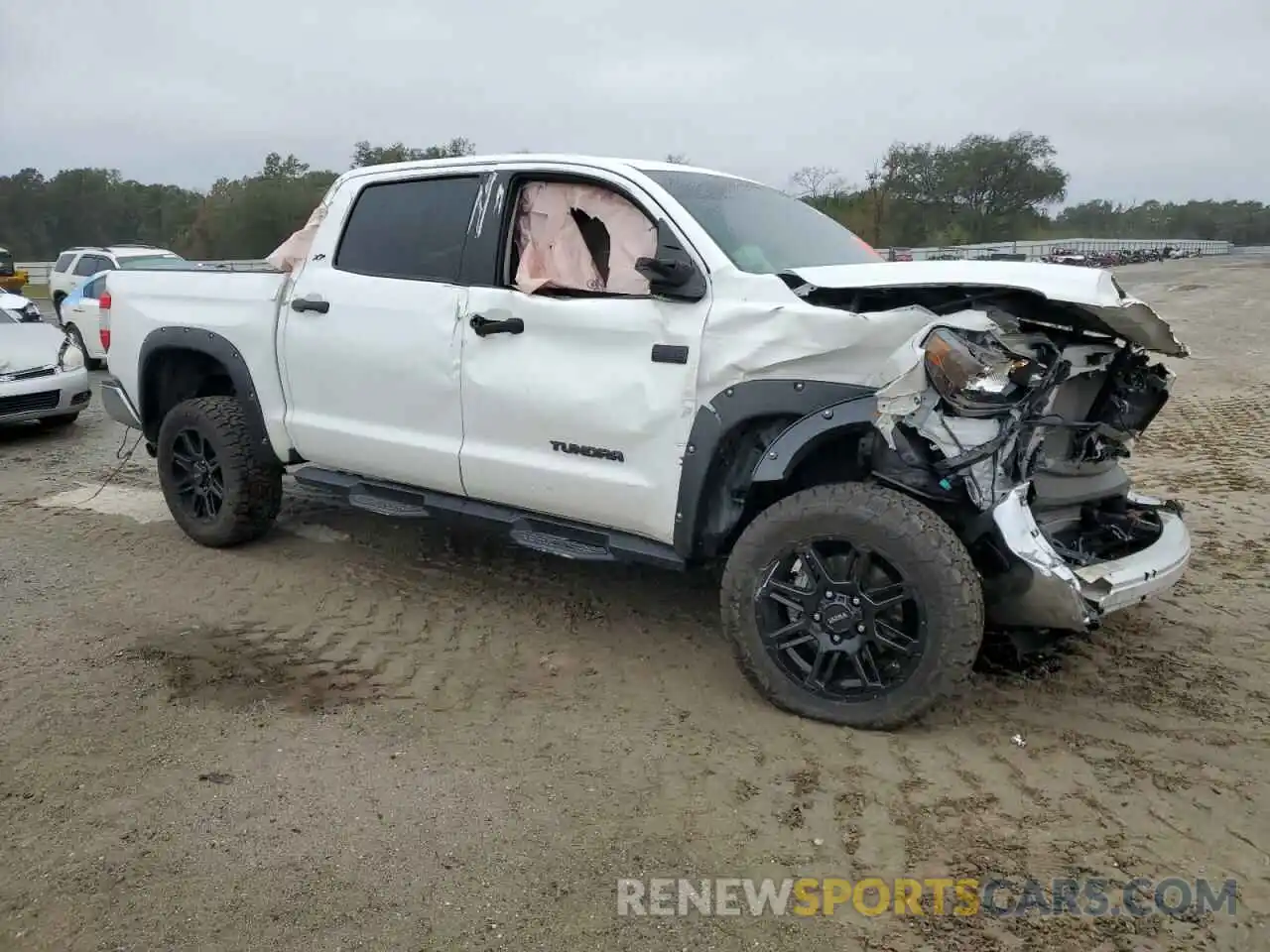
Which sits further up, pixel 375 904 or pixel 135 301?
pixel 135 301

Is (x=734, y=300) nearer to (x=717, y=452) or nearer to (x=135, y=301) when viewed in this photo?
(x=717, y=452)

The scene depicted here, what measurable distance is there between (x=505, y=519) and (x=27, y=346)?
7070 millimetres

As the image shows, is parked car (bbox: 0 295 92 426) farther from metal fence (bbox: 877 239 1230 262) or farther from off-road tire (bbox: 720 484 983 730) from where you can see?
metal fence (bbox: 877 239 1230 262)

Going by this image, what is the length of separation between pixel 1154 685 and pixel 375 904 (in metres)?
2.95

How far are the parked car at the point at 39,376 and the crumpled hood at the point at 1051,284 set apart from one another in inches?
310

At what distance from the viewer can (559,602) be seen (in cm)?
481

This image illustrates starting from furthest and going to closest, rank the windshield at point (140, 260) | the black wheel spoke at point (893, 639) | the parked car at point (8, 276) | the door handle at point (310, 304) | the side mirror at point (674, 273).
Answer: the parked car at point (8, 276) → the windshield at point (140, 260) → the door handle at point (310, 304) → the side mirror at point (674, 273) → the black wheel spoke at point (893, 639)

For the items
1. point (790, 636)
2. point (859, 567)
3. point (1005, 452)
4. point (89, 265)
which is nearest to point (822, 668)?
point (790, 636)

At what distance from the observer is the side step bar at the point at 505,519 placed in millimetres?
3980

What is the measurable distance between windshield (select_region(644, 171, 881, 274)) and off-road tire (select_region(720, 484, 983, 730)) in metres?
1.02

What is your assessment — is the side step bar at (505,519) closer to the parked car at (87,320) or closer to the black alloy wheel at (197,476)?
the black alloy wheel at (197,476)

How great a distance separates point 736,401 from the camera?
3613mm

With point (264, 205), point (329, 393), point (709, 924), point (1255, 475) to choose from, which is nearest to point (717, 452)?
point (709, 924)

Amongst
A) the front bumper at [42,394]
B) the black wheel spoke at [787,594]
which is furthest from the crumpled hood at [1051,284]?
the front bumper at [42,394]
